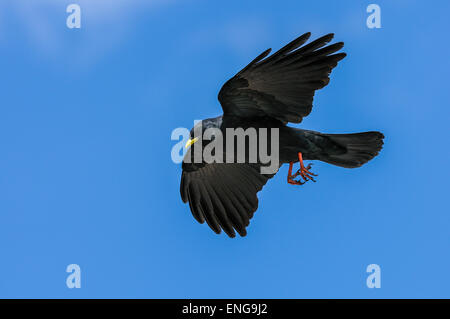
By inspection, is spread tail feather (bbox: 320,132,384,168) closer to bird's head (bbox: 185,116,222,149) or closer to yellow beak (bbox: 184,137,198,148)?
bird's head (bbox: 185,116,222,149)

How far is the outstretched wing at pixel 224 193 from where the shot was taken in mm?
8586

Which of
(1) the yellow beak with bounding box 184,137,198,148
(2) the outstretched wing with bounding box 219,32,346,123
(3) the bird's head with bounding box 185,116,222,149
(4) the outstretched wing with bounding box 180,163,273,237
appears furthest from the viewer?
(4) the outstretched wing with bounding box 180,163,273,237

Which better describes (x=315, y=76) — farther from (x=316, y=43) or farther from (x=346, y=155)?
(x=346, y=155)

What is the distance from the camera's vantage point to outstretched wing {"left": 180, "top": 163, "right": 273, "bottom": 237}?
859 centimetres

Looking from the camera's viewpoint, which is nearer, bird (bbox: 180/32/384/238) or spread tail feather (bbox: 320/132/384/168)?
bird (bbox: 180/32/384/238)

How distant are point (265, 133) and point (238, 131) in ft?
1.11

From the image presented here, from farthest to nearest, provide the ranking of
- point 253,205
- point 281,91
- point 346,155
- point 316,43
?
1. point 253,205
2. point 346,155
3. point 281,91
4. point 316,43

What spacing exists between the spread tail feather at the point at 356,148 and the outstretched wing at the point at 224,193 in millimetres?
984

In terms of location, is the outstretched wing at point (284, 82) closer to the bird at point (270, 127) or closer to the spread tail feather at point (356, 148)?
the bird at point (270, 127)

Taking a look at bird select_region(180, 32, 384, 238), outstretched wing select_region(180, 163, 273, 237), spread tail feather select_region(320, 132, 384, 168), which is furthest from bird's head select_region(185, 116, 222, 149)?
spread tail feather select_region(320, 132, 384, 168)

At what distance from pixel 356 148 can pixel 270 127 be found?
1166 millimetres

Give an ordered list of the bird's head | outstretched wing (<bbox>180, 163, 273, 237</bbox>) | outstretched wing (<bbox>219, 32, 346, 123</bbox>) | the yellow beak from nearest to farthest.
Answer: outstretched wing (<bbox>219, 32, 346, 123</bbox>) → the bird's head → the yellow beak → outstretched wing (<bbox>180, 163, 273, 237</bbox>)

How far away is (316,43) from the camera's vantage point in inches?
278

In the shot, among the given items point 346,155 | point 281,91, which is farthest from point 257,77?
point 346,155
